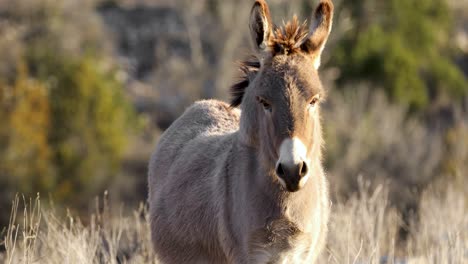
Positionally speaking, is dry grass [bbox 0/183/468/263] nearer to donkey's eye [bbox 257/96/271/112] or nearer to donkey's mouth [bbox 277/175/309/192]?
donkey's mouth [bbox 277/175/309/192]

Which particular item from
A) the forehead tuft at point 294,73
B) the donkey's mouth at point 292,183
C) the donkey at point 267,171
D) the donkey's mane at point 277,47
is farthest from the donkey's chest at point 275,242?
the donkey's mane at point 277,47

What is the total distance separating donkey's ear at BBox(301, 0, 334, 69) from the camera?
5.39m

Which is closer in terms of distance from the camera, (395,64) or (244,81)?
(244,81)

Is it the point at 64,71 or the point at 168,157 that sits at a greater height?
the point at 168,157

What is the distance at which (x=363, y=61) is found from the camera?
33.2 m

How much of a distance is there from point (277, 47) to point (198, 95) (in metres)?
32.9

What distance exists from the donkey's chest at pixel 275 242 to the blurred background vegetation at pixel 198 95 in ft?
56.4

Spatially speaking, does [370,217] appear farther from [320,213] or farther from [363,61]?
[363,61]

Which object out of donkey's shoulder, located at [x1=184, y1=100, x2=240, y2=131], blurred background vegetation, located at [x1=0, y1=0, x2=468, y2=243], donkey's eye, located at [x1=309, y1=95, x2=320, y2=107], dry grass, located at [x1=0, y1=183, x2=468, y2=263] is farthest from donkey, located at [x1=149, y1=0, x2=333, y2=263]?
blurred background vegetation, located at [x1=0, y1=0, x2=468, y2=243]

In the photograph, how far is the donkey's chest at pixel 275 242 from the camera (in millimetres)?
5250

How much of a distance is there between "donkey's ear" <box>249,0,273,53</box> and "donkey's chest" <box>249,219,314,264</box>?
1.18 metres

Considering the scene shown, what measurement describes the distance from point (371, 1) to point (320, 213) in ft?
104

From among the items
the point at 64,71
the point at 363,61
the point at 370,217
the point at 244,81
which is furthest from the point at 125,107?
the point at 244,81

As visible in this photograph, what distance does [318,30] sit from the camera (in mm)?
5406
